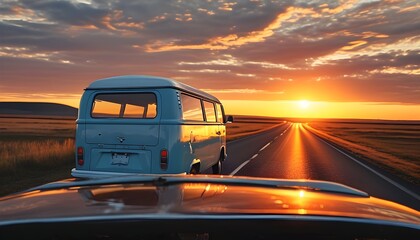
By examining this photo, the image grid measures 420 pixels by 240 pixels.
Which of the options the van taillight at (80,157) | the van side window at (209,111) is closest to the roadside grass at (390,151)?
the van side window at (209,111)

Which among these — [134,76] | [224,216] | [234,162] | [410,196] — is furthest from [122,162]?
[234,162]

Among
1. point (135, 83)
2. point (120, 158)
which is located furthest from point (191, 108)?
point (120, 158)

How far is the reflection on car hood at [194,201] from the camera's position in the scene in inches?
81.7

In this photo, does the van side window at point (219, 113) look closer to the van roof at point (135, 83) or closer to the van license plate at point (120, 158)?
the van roof at point (135, 83)

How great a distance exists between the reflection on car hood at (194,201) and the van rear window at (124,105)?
412cm

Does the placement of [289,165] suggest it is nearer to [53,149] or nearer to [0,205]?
[53,149]

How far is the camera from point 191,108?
8.41 m

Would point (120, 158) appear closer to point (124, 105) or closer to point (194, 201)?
point (124, 105)

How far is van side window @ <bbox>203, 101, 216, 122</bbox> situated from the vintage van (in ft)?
5.26

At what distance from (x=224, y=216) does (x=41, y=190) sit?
1.83 meters

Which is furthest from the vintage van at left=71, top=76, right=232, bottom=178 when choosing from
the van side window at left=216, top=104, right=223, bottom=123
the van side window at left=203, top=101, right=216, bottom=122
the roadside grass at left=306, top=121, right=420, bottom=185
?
the roadside grass at left=306, top=121, right=420, bottom=185

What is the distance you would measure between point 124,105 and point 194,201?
564cm

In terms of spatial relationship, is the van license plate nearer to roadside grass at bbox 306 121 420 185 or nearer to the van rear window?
the van rear window

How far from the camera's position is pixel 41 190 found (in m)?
3.15
